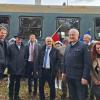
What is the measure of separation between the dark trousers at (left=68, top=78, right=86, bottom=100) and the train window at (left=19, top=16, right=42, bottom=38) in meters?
8.45

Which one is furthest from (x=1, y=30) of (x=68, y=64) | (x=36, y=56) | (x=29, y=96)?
(x=29, y=96)

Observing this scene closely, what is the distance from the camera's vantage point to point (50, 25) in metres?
16.6

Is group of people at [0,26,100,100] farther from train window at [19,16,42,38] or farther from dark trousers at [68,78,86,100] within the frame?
train window at [19,16,42,38]

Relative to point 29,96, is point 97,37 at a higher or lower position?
higher

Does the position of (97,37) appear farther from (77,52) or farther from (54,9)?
(77,52)

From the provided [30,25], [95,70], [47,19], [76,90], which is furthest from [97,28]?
[95,70]

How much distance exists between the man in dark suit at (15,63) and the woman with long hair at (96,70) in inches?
127

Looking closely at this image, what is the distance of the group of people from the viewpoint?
296 inches

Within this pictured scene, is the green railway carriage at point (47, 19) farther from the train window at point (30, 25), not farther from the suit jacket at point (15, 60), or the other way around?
the suit jacket at point (15, 60)

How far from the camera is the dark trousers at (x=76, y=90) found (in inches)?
316

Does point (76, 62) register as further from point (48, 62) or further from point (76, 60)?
point (48, 62)

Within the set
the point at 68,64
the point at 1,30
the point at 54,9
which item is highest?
the point at 54,9

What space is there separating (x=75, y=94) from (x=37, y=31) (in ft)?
28.4

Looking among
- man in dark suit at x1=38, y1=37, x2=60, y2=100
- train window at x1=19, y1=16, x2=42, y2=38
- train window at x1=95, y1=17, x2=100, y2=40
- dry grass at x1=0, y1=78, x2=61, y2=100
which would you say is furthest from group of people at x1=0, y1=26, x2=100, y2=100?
train window at x1=95, y1=17, x2=100, y2=40
